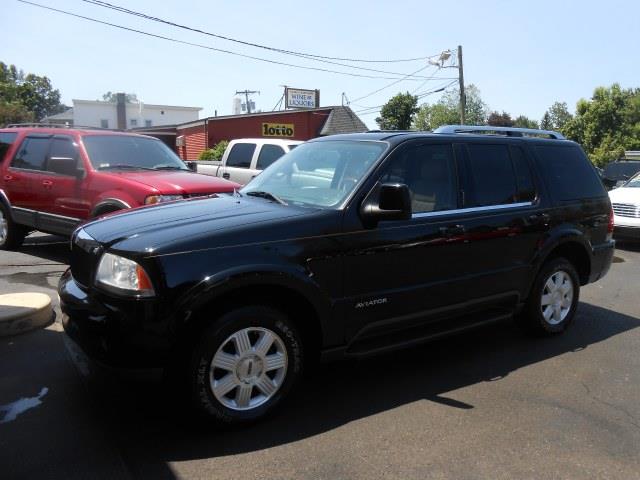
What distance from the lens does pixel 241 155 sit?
12289 millimetres

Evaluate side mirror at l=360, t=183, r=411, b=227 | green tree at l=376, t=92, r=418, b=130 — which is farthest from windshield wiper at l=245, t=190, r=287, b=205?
green tree at l=376, t=92, r=418, b=130

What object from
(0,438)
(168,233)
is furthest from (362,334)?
(0,438)

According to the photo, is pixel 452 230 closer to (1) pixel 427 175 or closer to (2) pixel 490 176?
(1) pixel 427 175

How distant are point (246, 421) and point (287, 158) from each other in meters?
2.26

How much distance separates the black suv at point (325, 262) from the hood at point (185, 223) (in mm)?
14

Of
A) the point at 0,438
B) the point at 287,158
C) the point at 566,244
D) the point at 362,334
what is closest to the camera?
the point at 0,438

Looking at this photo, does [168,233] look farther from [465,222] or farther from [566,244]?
[566,244]

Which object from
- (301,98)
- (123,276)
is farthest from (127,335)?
(301,98)

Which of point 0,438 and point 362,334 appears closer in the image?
point 0,438

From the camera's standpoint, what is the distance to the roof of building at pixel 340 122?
29.7m

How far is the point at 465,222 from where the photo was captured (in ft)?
A: 14.3

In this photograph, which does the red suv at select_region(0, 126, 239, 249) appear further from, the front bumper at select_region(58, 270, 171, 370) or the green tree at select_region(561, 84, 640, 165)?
the green tree at select_region(561, 84, 640, 165)

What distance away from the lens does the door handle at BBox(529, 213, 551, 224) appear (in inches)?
193

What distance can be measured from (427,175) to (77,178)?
504 cm
